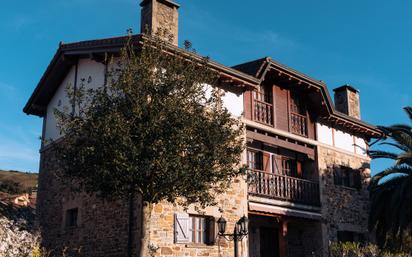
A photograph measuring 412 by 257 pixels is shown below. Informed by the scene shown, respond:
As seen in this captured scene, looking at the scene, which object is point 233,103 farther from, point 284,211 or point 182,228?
point 182,228

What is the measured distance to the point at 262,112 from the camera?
62.7 ft

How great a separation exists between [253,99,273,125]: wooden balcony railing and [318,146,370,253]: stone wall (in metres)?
3.13

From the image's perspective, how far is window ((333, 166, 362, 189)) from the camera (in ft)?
72.1

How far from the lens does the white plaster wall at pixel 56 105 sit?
18875 mm

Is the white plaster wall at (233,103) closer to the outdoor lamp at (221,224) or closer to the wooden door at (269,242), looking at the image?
the outdoor lamp at (221,224)

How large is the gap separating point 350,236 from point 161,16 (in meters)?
12.3

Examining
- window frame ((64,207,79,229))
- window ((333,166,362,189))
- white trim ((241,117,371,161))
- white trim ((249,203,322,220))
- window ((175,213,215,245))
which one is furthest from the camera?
Answer: window ((333,166,362,189))

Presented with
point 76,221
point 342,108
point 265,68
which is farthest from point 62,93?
point 342,108

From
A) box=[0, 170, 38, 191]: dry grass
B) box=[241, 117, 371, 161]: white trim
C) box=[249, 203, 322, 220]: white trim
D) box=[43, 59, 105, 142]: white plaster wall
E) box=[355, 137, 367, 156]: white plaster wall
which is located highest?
box=[0, 170, 38, 191]: dry grass

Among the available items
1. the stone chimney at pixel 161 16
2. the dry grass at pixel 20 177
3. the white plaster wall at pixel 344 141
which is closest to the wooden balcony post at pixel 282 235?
the white plaster wall at pixel 344 141

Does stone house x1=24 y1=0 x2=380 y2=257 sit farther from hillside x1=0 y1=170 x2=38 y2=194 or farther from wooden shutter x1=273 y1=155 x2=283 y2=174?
hillside x1=0 y1=170 x2=38 y2=194

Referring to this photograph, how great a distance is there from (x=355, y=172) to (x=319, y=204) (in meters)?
3.52

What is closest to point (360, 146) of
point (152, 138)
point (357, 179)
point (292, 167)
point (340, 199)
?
point (357, 179)

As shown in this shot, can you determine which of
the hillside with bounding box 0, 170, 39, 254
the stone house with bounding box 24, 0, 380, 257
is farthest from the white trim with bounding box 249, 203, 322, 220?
the hillside with bounding box 0, 170, 39, 254
